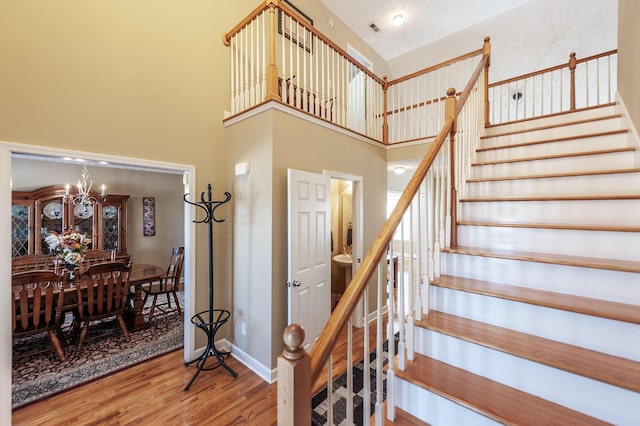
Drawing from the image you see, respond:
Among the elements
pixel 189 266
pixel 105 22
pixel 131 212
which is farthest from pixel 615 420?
pixel 131 212

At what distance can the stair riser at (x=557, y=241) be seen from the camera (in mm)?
1487

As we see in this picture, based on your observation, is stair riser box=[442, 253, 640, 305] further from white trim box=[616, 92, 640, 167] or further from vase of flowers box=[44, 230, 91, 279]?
vase of flowers box=[44, 230, 91, 279]

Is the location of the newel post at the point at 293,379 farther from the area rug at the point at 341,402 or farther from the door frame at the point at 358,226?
the door frame at the point at 358,226

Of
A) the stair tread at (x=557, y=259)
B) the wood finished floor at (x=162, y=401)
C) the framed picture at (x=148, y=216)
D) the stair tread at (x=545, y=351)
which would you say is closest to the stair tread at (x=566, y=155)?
the stair tread at (x=557, y=259)

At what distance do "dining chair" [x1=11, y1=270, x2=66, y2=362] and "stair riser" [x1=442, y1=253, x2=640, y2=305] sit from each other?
366cm

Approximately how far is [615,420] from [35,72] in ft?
13.1

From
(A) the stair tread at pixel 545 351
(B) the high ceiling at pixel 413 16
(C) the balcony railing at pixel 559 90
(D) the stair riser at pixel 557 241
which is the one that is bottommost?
(A) the stair tread at pixel 545 351

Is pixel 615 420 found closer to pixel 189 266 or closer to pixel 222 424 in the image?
pixel 222 424

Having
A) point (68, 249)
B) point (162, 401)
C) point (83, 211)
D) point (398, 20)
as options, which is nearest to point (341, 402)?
point (162, 401)

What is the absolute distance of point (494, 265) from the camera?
1.70 m

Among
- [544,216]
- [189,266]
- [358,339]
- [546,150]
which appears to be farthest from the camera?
[358,339]

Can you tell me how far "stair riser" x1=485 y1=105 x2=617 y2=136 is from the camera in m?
2.68

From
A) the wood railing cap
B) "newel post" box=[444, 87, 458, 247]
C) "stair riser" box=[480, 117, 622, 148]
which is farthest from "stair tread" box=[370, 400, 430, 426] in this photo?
"stair riser" box=[480, 117, 622, 148]

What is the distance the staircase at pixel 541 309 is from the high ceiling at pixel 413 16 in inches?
145
